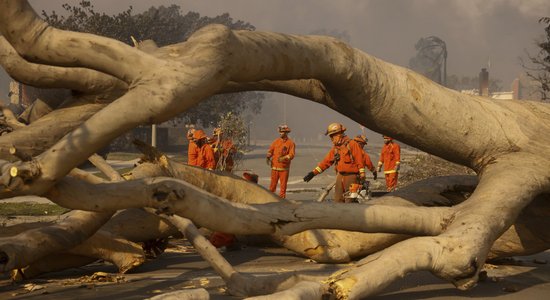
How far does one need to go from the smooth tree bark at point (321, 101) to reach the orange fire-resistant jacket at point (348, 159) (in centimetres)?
624

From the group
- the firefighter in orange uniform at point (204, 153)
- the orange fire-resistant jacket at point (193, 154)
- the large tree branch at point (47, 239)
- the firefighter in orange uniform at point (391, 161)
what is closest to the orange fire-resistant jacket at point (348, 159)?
the firefighter in orange uniform at point (391, 161)

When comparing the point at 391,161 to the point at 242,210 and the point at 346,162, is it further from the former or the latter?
the point at 242,210

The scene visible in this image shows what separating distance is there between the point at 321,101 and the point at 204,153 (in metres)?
10.7

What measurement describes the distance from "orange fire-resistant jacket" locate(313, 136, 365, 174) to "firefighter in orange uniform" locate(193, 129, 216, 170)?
3969mm

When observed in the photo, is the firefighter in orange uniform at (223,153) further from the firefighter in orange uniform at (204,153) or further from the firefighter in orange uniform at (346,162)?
the firefighter in orange uniform at (346,162)

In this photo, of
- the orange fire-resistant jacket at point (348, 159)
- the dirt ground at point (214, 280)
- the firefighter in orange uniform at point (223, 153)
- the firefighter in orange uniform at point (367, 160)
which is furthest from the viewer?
the firefighter in orange uniform at point (223, 153)

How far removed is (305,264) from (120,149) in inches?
1662

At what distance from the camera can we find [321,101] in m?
7.54

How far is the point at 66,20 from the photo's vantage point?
4638cm

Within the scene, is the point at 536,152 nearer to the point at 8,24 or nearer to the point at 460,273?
the point at 460,273

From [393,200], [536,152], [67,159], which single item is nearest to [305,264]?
[393,200]

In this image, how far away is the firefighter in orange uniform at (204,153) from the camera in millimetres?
17938

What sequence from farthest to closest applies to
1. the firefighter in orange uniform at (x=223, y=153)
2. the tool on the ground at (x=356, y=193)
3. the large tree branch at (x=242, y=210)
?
the firefighter in orange uniform at (x=223, y=153) → the tool on the ground at (x=356, y=193) → the large tree branch at (x=242, y=210)

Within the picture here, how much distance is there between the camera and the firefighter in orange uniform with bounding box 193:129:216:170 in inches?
706
